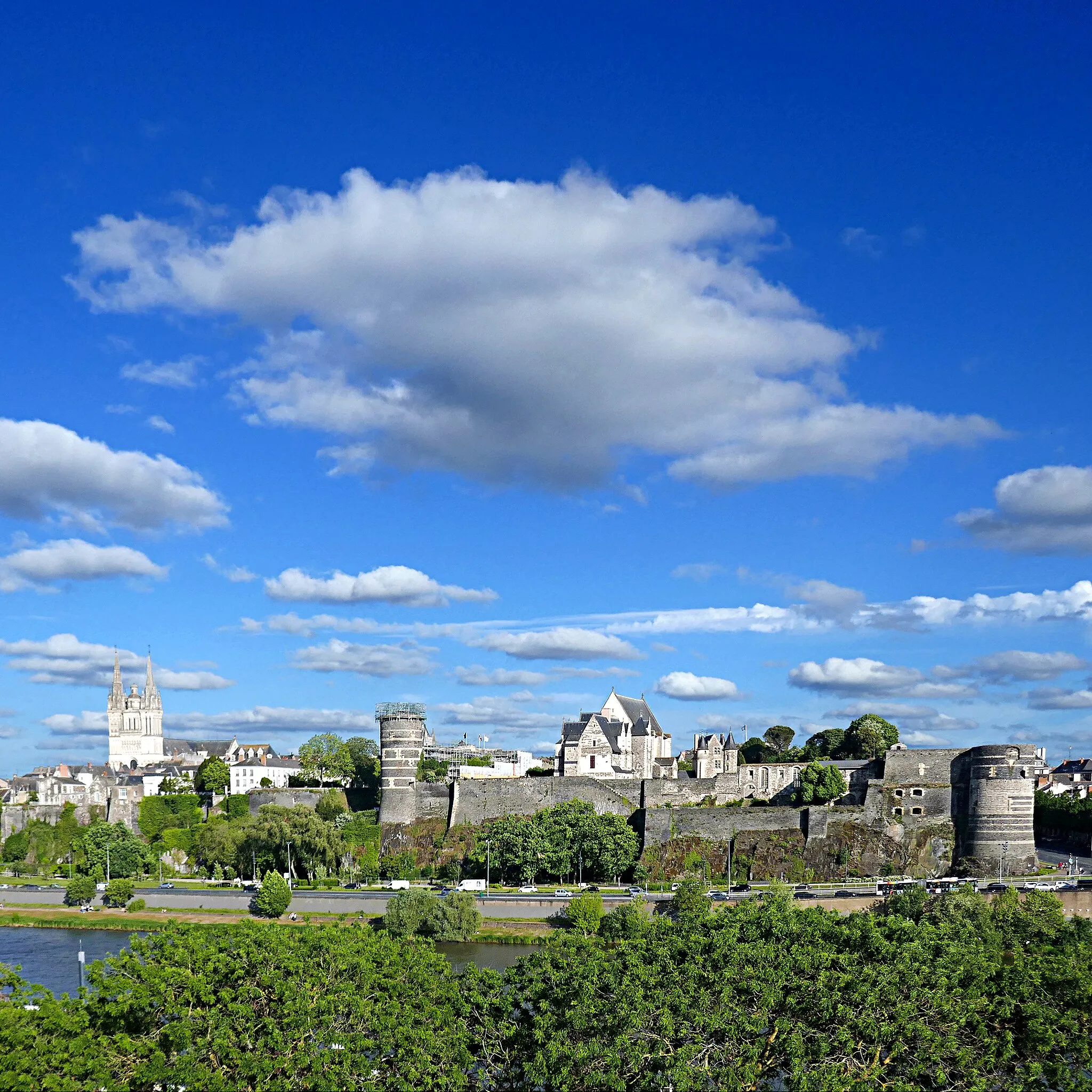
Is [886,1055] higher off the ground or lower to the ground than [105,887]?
higher

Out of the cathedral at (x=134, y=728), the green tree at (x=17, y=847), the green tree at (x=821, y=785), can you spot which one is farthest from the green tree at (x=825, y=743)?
the cathedral at (x=134, y=728)

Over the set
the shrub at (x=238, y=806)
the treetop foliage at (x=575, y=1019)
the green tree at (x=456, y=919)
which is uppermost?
the treetop foliage at (x=575, y=1019)

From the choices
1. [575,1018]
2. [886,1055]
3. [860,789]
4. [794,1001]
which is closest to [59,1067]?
[575,1018]

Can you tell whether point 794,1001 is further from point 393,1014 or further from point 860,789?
point 860,789

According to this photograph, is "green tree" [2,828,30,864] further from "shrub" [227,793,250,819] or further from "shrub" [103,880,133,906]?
"shrub" [103,880,133,906]

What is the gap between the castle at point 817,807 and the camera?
78000 millimetres

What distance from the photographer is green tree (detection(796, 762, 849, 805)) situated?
9012 centimetres

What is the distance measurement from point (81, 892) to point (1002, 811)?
68301 mm

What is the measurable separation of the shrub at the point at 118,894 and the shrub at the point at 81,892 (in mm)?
2302

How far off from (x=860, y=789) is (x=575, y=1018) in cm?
6460

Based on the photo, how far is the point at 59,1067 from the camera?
1057 inches

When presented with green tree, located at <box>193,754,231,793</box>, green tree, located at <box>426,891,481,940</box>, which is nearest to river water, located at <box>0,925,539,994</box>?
green tree, located at <box>426,891,481,940</box>

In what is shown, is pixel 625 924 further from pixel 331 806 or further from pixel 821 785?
pixel 331 806

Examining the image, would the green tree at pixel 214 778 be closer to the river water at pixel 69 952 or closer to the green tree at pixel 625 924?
the river water at pixel 69 952
